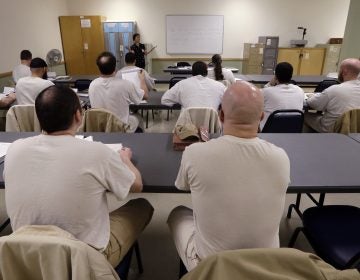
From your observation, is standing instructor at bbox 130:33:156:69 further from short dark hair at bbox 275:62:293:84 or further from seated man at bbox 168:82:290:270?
seated man at bbox 168:82:290:270

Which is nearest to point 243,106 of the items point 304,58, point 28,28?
point 28,28

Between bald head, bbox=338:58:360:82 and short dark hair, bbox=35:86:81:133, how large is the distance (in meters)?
2.78

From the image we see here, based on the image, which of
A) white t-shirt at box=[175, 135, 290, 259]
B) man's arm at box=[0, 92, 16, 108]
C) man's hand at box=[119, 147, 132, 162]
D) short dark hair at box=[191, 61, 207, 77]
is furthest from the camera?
man's arm at box=[0, 92, 16, 108]

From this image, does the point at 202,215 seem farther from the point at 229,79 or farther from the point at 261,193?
the point at 229,79

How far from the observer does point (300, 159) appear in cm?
159

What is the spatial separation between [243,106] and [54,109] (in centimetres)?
74

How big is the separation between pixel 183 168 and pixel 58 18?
776cm

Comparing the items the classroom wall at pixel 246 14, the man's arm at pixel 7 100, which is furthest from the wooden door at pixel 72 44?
the man's arm at pixel 7 100

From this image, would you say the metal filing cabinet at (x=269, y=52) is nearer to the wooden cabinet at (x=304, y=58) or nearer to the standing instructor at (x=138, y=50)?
the wooden cabinet at (x=304, y=58)

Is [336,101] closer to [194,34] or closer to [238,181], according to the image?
[238,181]

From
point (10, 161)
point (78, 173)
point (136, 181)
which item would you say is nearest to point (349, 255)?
point (136, 181)

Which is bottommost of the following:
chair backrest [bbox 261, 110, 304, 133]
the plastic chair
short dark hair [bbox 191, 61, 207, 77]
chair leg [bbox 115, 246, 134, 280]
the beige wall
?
chair leg [bbox 115, 246, 134, 280]

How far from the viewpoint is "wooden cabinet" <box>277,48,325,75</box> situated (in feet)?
24.5

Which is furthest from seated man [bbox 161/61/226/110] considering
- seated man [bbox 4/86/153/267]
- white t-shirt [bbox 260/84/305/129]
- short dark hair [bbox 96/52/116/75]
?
seated man [bbox 4/86/153/267]
